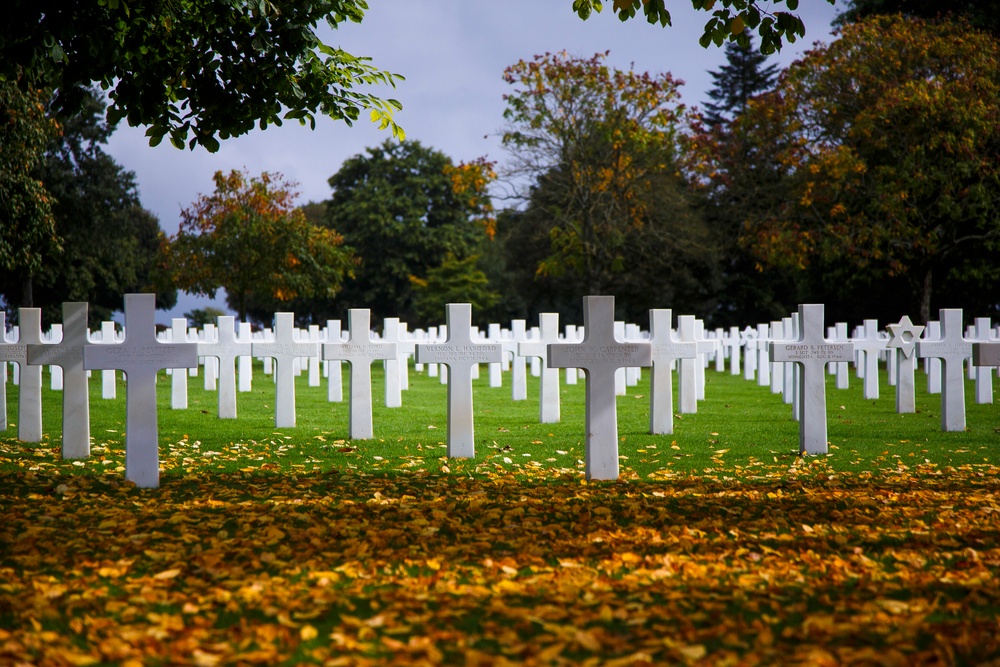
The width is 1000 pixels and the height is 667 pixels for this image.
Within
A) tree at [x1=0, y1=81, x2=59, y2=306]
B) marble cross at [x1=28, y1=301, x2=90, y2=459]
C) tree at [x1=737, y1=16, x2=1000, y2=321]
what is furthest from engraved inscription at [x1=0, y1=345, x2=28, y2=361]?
tree at [x1=737, y1=16, x2=1000, y2=321]

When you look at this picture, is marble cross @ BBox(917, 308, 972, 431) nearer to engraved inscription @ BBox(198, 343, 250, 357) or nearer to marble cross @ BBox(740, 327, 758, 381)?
engraved inscription @ BBox(198, 343, 250, 357)

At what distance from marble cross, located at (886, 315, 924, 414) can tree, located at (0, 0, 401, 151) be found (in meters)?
9.12

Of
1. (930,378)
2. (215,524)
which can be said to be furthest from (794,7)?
(930,378)

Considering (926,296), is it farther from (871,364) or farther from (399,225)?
(399,225)

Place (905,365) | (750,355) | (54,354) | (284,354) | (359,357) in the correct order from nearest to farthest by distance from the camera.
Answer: (54,354) → (359,357) → (284,354) → (905,365) → (750,355)

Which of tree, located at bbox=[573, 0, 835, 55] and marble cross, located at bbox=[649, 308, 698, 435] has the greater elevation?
tree, located at bbox=[573, 0, 835, 55]

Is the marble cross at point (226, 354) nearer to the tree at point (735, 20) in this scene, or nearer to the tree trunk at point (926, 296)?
the tree at point (735, 20)

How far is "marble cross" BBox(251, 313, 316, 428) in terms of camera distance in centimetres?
1227

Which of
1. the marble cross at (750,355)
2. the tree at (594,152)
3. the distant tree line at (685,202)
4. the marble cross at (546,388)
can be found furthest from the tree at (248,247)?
the marble cross at (546,388)

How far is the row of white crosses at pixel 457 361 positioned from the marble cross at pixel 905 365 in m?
0.05

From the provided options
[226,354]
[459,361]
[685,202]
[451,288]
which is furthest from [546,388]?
→ [451,288]

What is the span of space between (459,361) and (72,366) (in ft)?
12.0

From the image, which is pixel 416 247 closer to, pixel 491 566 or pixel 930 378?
pixel 930 378

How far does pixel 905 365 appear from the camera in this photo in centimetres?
1452
